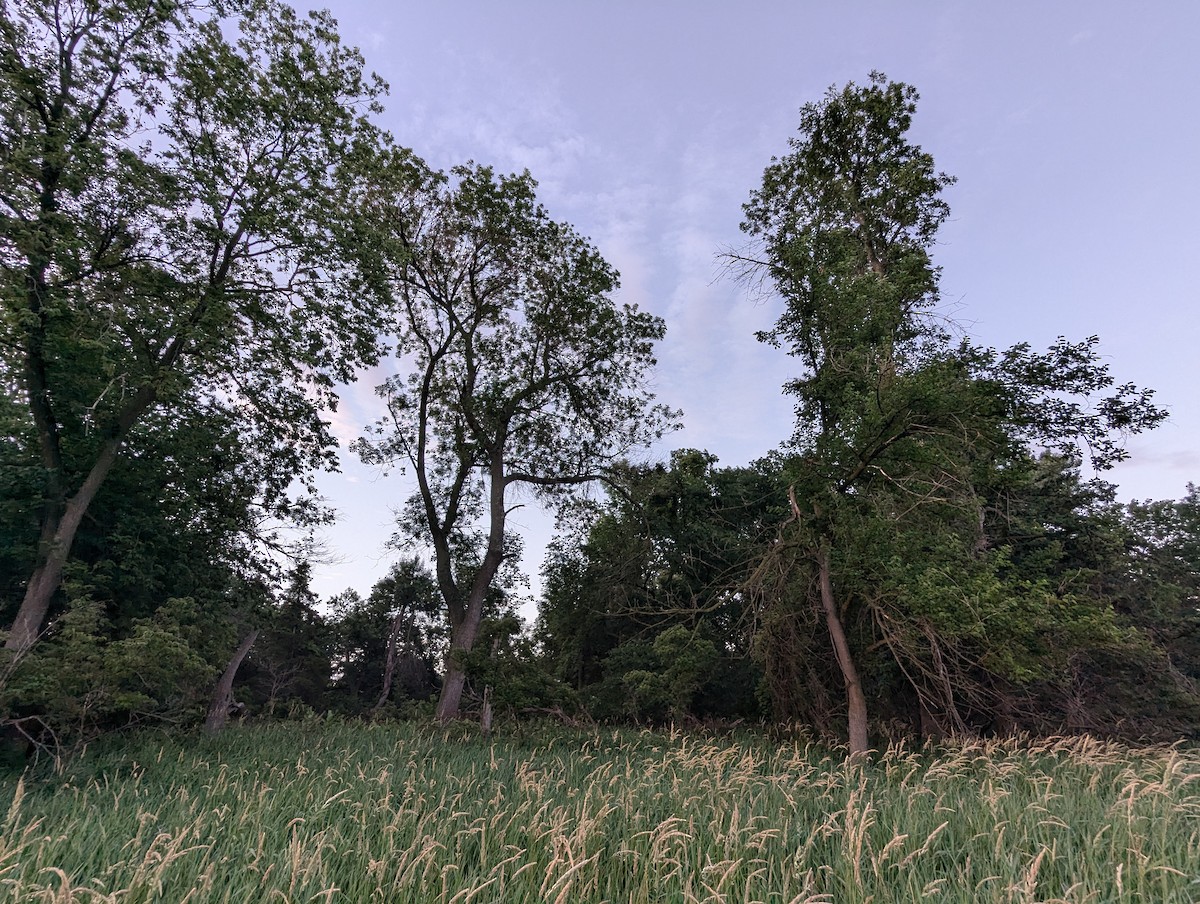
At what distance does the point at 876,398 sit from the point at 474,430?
11.9m

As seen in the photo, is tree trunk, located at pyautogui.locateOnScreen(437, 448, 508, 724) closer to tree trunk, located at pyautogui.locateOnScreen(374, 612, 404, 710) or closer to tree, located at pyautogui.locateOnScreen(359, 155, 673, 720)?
tree, located at pyautogui.locateOnScreen(359, 155, 673, 720)

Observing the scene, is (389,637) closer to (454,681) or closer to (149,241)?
(454,681)

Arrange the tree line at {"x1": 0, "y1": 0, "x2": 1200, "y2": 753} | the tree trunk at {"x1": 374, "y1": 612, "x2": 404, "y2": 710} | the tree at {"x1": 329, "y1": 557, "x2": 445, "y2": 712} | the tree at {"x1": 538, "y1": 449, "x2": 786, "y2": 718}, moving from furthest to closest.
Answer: the tree at {"x1": 329, "y1": 557, "x2": 445, "y2": 712}, the tree trunk at {"x1": 374, "y1": 612, "x2": 404, "y2": 710}, the tree at {"x1": 538, "y1": 449, "x2": 786, "y2": 718}, the tree line at {"x1": 0, "y1": 0, "x2": 1200, "y2": 753}

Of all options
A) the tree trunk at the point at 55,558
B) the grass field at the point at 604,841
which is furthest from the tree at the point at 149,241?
the grass field at the point at 604,841

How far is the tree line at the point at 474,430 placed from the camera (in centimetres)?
889

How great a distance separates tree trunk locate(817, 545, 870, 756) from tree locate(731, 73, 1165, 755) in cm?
4

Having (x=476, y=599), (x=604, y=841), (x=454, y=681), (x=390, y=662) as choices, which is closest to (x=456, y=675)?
(x=454, y=681)

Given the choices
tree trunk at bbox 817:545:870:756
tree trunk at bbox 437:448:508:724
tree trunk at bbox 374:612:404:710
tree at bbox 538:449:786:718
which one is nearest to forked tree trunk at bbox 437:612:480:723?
tree trunk at bbox 437:448:508:724

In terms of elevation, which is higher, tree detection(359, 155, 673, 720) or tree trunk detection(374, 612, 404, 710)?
tree detection(359, 155, 673, 720)

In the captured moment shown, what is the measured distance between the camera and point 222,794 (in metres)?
5.81

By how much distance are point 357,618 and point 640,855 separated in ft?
144

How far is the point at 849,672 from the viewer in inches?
417

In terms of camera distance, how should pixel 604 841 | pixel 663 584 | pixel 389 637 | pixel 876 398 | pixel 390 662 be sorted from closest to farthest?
pixel 604 841
pixel 876 398
pixel 663 584
pixel 390 662
pixel 389 637

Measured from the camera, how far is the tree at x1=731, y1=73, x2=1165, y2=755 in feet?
29.7
